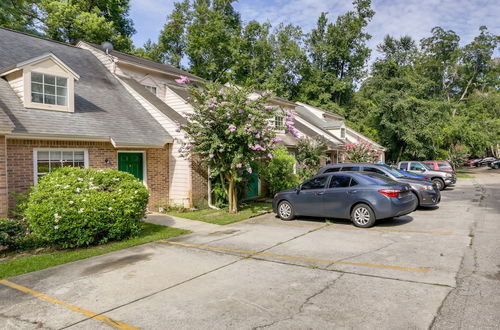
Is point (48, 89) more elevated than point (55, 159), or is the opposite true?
point (48, 89)

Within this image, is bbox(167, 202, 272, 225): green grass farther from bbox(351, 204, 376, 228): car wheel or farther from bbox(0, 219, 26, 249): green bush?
bbox(0, 219, 26, 249): green bush

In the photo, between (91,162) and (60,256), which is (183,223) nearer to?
(91,162)

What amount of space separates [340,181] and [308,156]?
9267 mm

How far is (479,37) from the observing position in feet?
170

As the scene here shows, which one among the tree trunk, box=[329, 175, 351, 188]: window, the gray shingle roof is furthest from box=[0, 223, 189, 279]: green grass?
box=[329, 175, 351, 188]: window

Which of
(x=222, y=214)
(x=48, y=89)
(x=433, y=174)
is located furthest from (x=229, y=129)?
(x=433, y=174)

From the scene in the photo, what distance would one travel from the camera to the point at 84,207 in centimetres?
766

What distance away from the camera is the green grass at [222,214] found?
11.5m

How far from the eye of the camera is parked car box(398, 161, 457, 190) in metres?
19.9

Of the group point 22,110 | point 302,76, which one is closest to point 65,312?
point 22,110

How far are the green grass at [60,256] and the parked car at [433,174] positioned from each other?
16.6 metres

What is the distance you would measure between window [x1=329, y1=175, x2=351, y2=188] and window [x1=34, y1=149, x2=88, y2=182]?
835 centimetres

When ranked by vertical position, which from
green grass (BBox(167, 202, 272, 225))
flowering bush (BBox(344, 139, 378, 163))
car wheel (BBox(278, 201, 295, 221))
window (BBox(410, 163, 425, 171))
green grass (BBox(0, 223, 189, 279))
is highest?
flowering bush (BBox(344, 139, 378, 163))

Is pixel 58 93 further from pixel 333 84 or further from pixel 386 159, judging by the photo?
pixel 333 84
